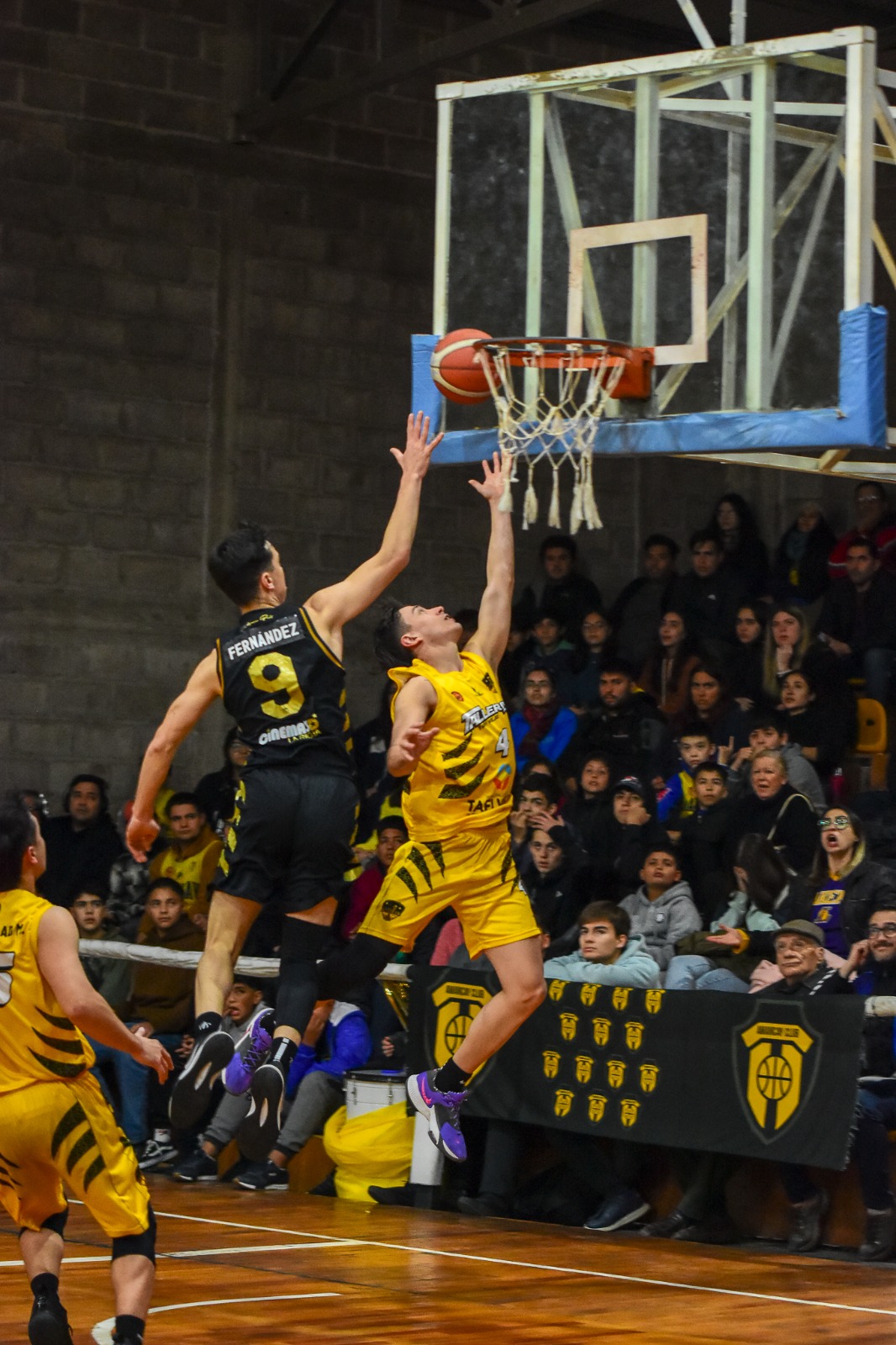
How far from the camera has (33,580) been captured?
15273mm

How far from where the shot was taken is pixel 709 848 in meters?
10.8

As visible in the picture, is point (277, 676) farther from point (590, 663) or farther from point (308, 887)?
point (590, 663)

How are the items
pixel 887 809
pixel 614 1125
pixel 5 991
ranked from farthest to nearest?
pixel 887 809 → pixel 614 1125 → pixel 5 991

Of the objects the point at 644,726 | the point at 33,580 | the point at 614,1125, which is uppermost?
the point at 33,580

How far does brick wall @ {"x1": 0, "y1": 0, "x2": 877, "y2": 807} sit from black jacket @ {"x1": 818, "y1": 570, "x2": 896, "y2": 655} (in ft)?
11.2

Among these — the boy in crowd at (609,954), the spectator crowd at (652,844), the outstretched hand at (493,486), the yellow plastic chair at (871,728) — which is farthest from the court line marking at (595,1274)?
the yellow plastic chair at (871,728)

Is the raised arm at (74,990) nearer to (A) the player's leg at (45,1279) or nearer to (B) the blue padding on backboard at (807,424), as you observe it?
(A) the player's leg at (45,1279)

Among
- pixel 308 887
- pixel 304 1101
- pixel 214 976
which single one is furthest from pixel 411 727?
pixel 304 1101

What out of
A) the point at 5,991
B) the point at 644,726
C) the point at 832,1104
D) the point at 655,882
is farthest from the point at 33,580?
the point at 5,991

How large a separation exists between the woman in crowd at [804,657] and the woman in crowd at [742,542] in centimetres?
142

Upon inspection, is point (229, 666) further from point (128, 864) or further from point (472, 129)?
point (128, 864)

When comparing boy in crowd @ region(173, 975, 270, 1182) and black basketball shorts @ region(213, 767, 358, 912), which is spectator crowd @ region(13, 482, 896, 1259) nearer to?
boy in crowd @ region(173, 975, 270, 1182)

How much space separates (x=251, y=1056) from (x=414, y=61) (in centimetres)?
927

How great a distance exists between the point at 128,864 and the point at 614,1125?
15.2ft
